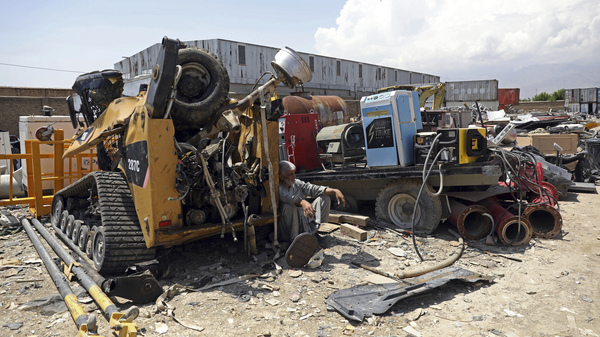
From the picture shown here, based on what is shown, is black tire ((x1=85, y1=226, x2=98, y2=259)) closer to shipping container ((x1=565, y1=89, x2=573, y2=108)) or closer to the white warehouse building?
the white warehouse building

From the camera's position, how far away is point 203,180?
4699 mm

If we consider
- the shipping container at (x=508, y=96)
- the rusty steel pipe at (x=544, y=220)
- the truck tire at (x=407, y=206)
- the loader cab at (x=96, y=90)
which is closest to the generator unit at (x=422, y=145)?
the truck tire at (x=407, y=206)

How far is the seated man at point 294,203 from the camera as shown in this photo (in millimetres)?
5405

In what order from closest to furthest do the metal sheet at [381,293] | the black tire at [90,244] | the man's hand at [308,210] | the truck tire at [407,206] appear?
the metal sheet at [381,293], the man's hand at [308,210], the black tire at [90,244], the truck tire at [407,206]

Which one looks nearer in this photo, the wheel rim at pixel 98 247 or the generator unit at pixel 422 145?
the wheel rim at pixel 98 247

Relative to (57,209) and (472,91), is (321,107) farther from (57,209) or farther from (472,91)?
(472,91)

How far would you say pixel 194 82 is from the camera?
16.1 ft

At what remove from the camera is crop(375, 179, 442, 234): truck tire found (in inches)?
246

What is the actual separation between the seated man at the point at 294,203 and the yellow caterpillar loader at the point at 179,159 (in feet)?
0.73

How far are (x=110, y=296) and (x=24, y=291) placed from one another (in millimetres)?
1133

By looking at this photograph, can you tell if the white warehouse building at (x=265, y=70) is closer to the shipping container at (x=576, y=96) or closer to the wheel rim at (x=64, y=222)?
the wheel rim at (x=64, y=222)

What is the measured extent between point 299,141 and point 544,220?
4132 mm

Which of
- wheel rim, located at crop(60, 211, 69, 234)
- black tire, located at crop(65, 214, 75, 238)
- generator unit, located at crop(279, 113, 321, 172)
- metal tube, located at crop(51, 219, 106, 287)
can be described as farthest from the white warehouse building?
black tire, located at crop(65, 214, 75, 238)

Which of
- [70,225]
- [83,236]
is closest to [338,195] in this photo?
[83,236]
